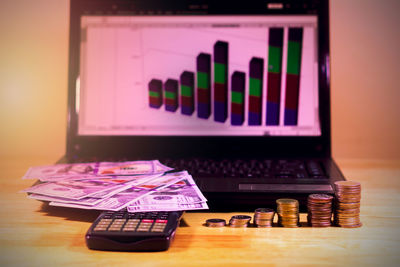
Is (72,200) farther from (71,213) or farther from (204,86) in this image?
(204,86)

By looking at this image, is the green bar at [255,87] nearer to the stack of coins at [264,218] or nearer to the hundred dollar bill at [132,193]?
the hundred dollar bill at [132,193]

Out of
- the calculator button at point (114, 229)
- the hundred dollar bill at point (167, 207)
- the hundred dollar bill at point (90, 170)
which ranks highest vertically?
the hundred dollar bill at point (90, 170)

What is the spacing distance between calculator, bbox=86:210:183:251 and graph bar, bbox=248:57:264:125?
0.55m

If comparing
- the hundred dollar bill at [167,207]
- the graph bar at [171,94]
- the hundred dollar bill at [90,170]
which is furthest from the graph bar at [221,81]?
the hundred dollar bill at [167,207]

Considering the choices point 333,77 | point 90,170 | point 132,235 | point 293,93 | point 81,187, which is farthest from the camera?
point 333,77

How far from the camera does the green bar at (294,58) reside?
1.12m

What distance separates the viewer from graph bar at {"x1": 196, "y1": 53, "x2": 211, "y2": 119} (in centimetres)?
114

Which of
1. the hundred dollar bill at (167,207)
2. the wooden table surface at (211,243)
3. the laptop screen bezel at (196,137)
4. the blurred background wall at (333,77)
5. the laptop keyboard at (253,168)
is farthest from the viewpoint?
the blurred background wall at (333,77)

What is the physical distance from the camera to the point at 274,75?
1.13m

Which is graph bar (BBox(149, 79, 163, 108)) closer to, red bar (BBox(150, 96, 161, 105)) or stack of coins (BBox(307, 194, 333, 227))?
red bar (BBox(150, 96, 161, 105))

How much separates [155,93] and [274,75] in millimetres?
→ 310

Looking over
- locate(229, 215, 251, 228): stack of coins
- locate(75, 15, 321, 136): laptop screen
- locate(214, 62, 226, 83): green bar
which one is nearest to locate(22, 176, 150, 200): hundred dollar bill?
locate(229, 215, 251, 228): stack of coins

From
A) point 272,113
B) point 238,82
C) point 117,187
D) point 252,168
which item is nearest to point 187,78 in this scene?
point 238,82

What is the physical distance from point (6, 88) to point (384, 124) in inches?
46.2
